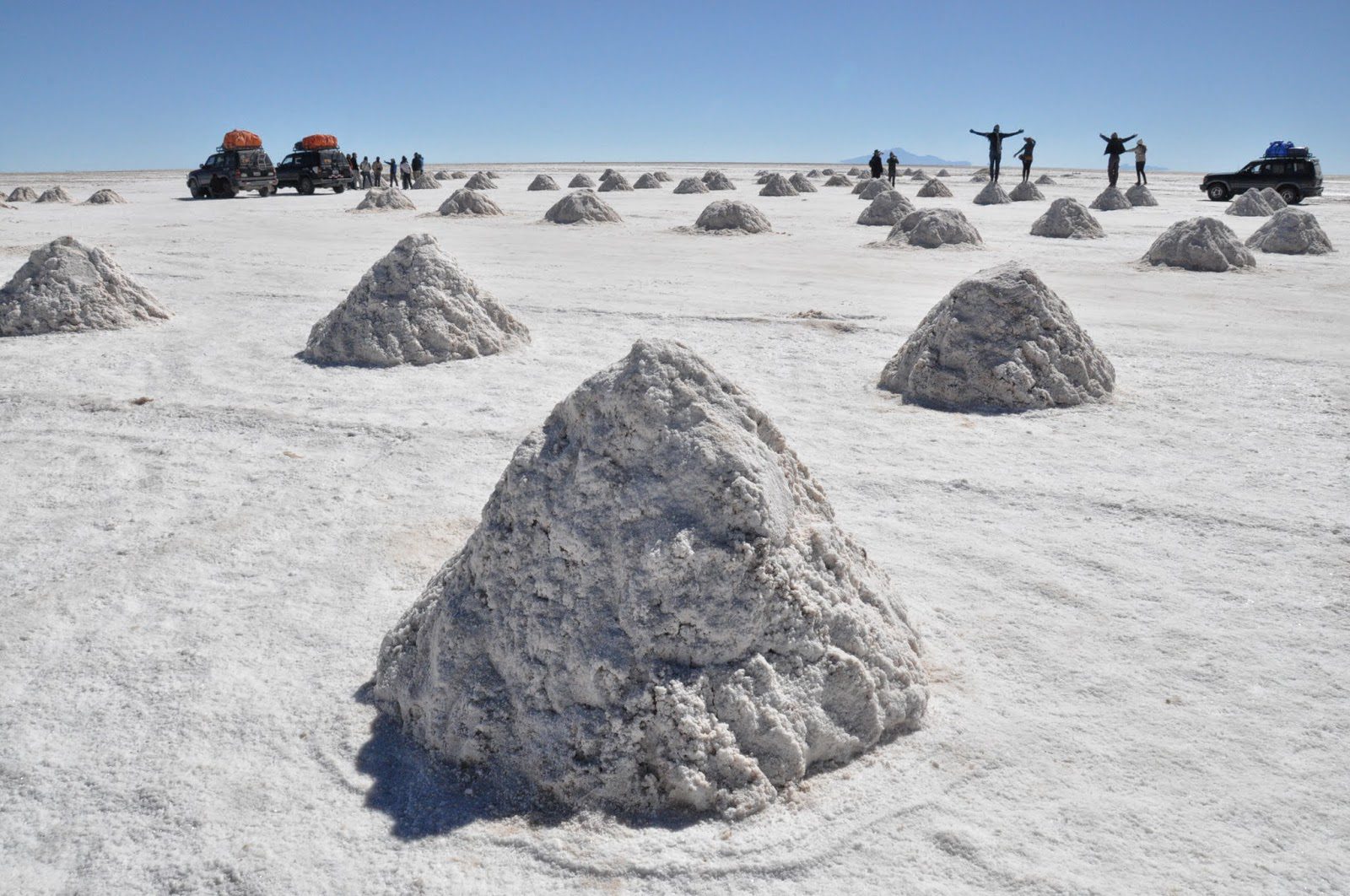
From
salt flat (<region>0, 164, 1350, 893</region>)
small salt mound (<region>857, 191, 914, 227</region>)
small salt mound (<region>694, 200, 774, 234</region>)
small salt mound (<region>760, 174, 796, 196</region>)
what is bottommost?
salt flat (<region>0, 164, 1350, 893</region>)

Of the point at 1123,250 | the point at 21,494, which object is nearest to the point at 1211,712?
the point at 21,494

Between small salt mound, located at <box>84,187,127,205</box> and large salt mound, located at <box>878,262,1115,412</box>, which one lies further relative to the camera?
small salt mound, located at <box>84,187,127,205</box>

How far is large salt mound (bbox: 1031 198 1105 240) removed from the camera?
57.4 feet

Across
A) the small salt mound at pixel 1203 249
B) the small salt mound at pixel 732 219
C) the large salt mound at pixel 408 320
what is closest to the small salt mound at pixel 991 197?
the small salt mound at pixel 732 219

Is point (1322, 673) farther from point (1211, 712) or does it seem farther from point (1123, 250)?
point (1123, 250)

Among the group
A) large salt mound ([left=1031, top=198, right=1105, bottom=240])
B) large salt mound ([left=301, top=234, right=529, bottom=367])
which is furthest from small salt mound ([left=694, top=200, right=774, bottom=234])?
large salt mound ([left=301, top=234, right=529, bottom=367])

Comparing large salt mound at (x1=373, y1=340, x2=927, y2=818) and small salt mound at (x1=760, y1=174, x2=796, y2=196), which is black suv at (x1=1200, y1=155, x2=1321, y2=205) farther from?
large salt mound at (x1=373, y1=340, x2=927, y2=818)

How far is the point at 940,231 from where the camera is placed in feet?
52.3

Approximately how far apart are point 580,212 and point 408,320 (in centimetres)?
1324

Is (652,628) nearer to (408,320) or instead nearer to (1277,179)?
(408,320)

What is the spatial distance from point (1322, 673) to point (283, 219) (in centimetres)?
2281

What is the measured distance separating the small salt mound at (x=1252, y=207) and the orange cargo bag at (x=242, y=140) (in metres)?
30.1

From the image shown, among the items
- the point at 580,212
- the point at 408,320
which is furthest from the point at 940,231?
the point at 408,320

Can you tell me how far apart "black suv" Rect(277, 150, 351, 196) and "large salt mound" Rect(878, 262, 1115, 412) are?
3123cm
